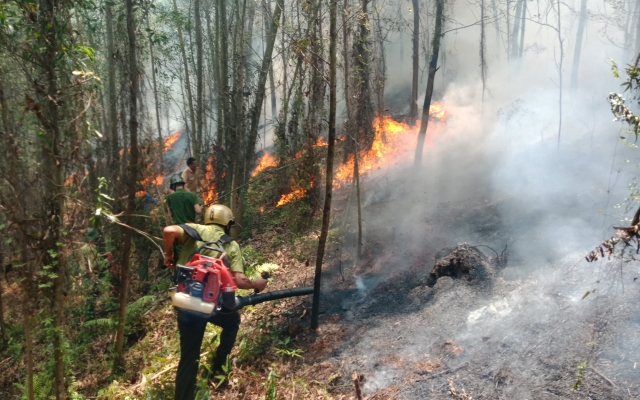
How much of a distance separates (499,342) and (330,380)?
2.18 m

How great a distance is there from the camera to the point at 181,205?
741 cm

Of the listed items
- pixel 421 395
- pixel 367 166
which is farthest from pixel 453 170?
pixel 421 395

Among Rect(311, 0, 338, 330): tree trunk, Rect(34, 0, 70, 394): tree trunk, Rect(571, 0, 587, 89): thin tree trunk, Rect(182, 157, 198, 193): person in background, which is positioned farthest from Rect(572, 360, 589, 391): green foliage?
Rect(571, 0, 587, 89): thin tree trunk

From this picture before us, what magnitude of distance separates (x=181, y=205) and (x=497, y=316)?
5.42 metres

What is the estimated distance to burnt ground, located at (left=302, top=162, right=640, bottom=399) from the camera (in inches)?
181

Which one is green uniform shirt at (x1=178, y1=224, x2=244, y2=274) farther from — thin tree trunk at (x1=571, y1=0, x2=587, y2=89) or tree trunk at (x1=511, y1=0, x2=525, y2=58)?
tree trunk at (x1=511, y1=0, x2=525, y2=58)

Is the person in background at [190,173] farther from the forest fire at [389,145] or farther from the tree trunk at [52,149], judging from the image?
the forest fire at [389,145]

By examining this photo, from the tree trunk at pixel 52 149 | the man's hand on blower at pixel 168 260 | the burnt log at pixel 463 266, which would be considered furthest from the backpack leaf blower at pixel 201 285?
the burnt log at pixel 463 266

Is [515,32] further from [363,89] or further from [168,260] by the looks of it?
[168,260]

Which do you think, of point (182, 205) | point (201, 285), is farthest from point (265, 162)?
point (201, 285)

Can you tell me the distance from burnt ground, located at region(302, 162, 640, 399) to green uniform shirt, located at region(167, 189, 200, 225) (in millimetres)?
2871

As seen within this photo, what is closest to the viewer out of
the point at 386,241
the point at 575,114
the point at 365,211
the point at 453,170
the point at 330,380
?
the point at 330,380

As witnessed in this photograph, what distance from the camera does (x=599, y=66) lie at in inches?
1230

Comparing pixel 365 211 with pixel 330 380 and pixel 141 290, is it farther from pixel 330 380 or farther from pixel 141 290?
pixel 330 380
